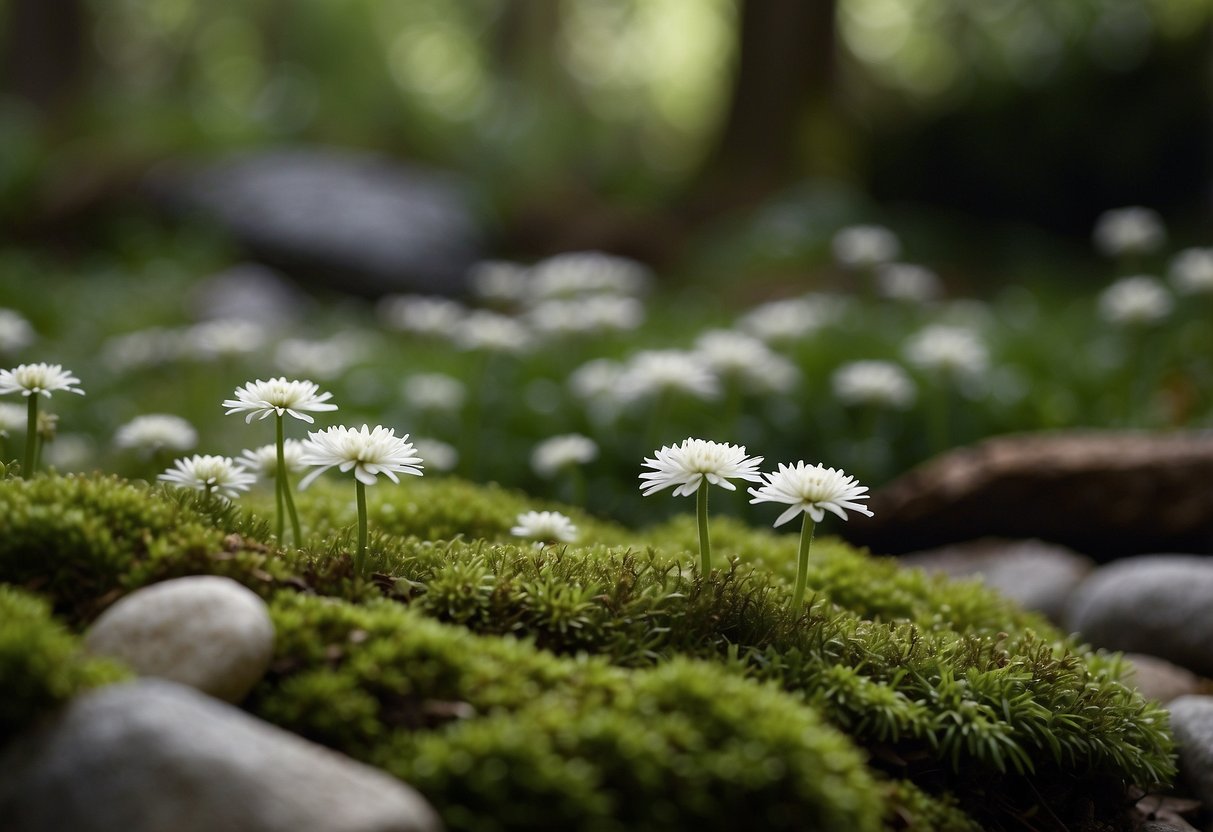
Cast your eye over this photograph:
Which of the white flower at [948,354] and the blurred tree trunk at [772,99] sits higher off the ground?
the blurred tree trunk at [772,99]

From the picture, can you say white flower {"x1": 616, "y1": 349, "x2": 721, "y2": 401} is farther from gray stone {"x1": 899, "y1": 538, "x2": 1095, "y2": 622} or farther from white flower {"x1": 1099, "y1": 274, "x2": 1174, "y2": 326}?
white flower {"x1": 1099, "y1": 274, "x2": 1174, "y2": 326}

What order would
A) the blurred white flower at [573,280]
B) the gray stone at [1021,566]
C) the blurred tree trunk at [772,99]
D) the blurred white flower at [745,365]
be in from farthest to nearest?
the blurred tree trunk at [772,99] → the blurred white flower at [573,280] → the blurred white flower at [745,365] → the gray stone at [1021,566]

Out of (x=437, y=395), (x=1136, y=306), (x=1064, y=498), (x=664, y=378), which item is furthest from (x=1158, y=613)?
(x=437, y=395)

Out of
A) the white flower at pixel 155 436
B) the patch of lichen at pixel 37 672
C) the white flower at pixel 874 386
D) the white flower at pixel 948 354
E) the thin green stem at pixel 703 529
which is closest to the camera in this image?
the patch of lichen at pixel 37 672

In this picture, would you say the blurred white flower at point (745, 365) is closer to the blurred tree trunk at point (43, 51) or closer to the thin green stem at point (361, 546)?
the thin green stem at point (361, 546)

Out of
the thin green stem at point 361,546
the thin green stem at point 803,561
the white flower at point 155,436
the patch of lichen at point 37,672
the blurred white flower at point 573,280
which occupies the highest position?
the blurred white flower at point 573,280

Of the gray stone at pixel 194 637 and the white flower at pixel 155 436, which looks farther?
the white flower at pixel 155 436

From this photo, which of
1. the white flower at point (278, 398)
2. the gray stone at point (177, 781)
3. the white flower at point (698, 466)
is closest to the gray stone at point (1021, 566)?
the white flower at point (698, 466)
